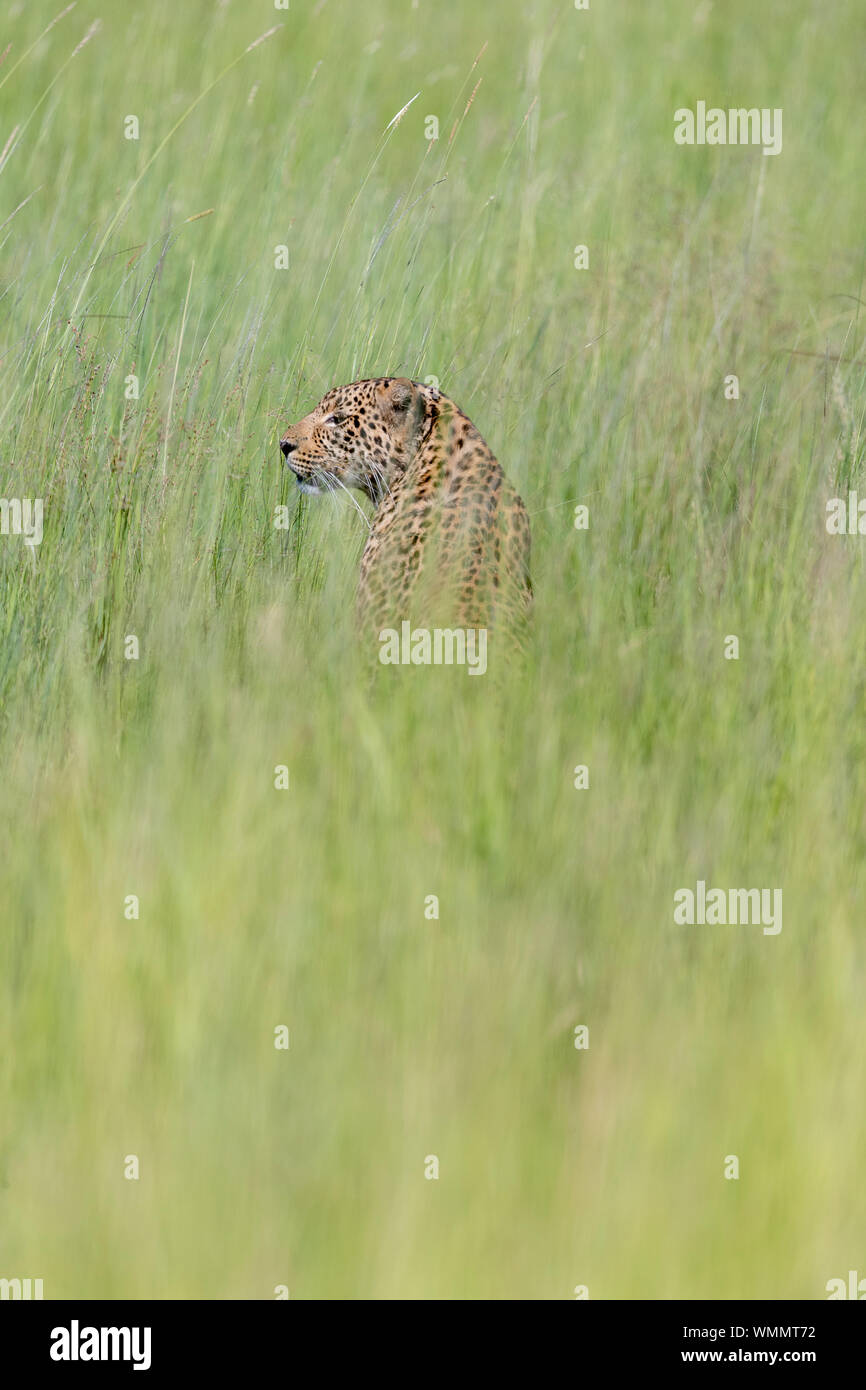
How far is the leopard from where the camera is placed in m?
4.31

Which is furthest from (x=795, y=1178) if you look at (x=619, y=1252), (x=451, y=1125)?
(x=451, y=1125)

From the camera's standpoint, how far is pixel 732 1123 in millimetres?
2639

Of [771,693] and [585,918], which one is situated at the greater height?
[771,693]

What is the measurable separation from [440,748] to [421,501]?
1.21m

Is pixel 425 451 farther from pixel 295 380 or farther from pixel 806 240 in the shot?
pixel 806 240

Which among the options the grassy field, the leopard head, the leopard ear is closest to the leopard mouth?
the leopard head

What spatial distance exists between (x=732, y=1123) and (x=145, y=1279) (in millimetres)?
891

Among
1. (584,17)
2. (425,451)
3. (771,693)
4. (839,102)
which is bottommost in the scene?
(771,693)

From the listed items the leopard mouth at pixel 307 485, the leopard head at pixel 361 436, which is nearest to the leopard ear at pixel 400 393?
the leopard head at pixel 361 436

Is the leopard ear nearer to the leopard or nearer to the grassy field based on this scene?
the leopard

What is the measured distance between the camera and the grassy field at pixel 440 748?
252 cm

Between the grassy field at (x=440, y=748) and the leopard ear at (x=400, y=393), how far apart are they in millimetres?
471

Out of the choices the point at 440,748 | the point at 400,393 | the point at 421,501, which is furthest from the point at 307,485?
the point at 440,748

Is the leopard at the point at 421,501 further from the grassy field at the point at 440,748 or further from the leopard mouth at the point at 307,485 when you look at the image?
the grassy field at the point at 440,748
